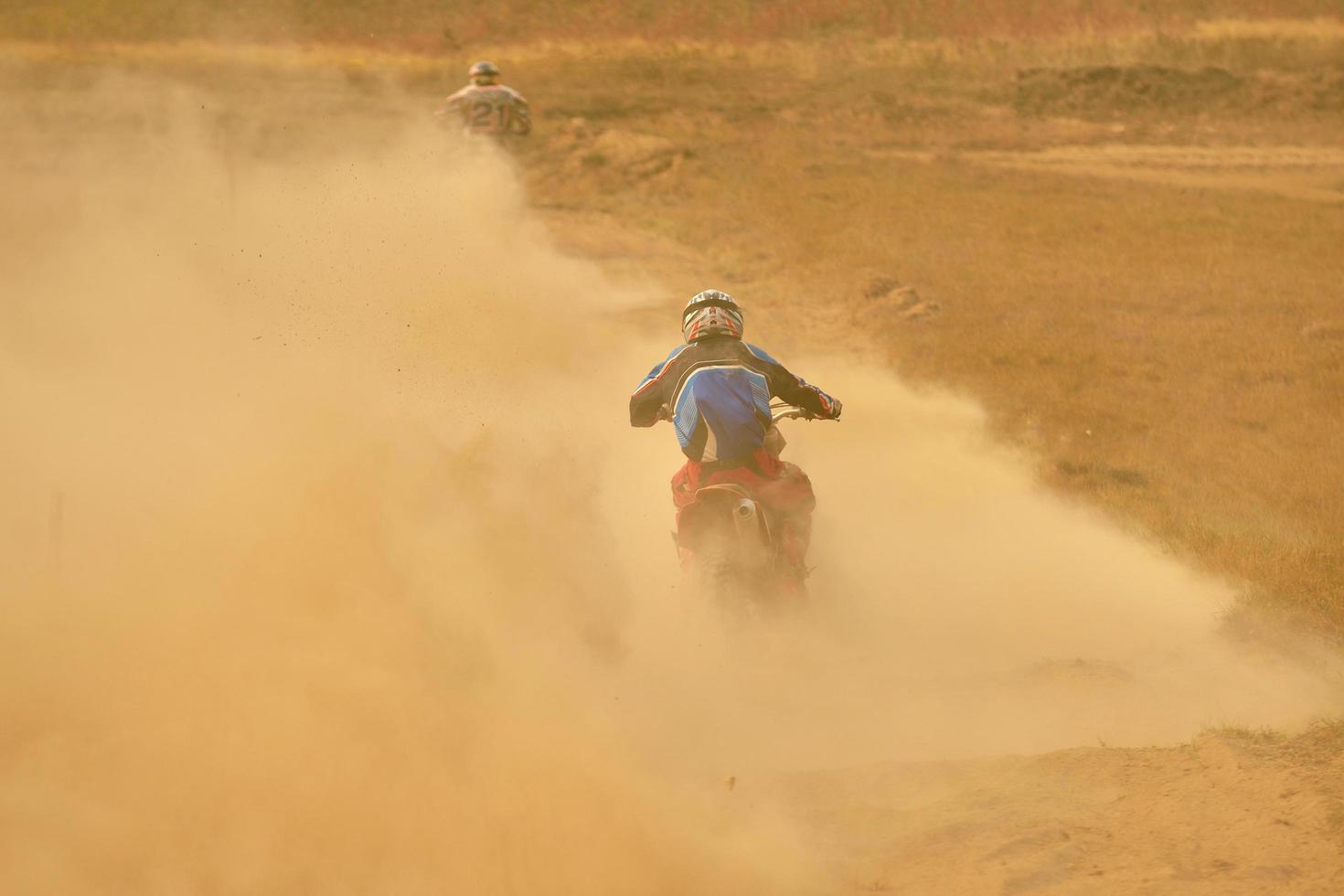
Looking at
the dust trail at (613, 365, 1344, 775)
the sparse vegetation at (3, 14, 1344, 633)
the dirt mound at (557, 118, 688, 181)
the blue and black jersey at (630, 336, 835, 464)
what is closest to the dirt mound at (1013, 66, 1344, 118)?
the sparse vegetation at (3, 14, 1344, 633)

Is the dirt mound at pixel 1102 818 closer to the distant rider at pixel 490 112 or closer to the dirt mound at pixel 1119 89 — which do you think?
the distant rider at pixel 490 112

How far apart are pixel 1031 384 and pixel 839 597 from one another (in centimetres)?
555

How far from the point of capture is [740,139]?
26.8 m

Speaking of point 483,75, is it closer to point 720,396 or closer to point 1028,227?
point 1028,227

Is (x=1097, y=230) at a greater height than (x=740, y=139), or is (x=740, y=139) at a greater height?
(x=740, y=139)

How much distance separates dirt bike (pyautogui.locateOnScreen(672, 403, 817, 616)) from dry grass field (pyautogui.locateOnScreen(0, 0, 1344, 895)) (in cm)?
30

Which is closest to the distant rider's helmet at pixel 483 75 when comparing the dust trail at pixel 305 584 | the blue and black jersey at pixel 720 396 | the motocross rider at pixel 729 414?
the dust trail at pixel 305 584

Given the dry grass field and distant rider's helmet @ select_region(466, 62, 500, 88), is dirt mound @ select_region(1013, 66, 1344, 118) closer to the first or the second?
the dry grass field

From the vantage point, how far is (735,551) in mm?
6441

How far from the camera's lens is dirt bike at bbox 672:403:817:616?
6418 millimetres

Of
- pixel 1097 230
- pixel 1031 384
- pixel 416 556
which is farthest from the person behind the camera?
pixel 1097 230

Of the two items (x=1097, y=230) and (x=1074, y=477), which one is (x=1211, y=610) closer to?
(x=1074, y=477)

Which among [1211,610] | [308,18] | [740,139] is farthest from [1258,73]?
[1211,610]

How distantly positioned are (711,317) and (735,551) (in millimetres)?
1511
